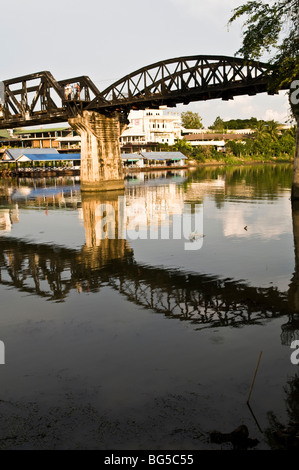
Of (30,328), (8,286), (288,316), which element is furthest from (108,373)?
(8,286)

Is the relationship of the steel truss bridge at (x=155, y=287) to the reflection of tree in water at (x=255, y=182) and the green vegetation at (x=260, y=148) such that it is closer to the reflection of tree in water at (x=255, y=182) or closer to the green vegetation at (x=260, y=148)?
the reflection of tree in water at (x=255, y=182)

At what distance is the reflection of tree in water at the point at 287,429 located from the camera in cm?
695

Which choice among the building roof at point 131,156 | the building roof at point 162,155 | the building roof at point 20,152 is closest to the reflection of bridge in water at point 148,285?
the building roof at point 20,152

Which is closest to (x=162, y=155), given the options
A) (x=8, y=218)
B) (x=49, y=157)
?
(x=49, y=157)

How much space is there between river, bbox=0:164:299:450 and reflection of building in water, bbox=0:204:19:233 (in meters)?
7.63

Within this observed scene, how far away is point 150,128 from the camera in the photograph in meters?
155

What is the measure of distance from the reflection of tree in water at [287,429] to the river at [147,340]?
0.11ft

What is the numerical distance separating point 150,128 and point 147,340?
150 metres

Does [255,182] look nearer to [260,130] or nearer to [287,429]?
[287,429]

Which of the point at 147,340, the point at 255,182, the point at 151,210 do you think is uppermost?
the point at 255,182

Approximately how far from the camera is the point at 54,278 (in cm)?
1748

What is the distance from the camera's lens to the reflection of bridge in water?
500 inches

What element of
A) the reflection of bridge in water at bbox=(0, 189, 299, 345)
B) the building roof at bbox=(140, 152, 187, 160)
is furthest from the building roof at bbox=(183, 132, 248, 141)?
the reflection of bridge in water at bbox=(0, 189, 299, 345)
